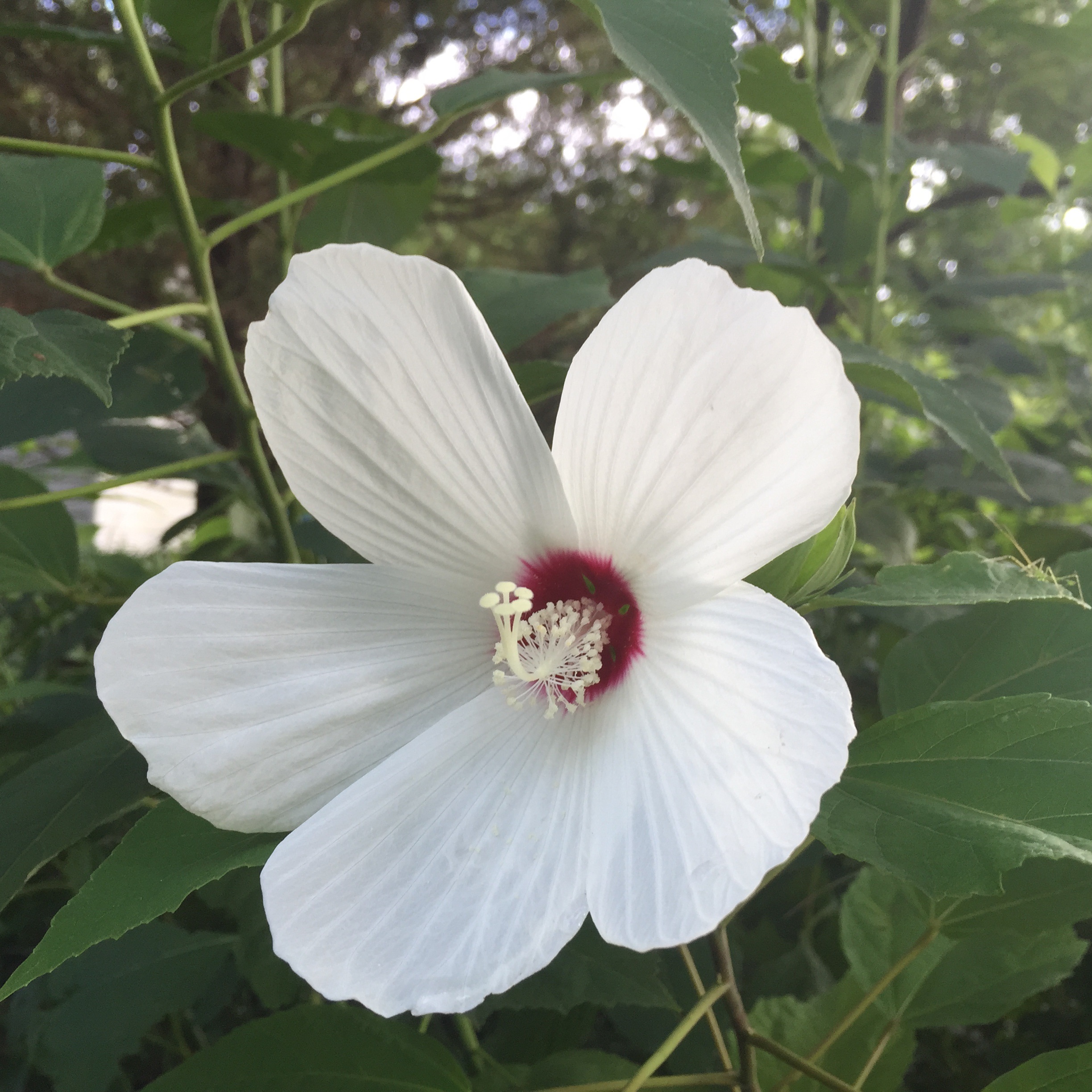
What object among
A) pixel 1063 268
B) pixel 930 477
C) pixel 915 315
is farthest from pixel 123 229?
pixel 1063 268

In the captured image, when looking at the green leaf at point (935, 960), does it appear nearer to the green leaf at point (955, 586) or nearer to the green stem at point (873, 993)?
the green stem at point (873, 993)

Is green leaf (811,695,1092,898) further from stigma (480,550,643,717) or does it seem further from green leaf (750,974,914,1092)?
green leaf (750,974,914,1092)

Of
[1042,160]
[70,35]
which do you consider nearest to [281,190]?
[70,35]

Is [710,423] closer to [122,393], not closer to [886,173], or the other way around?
[122,393]

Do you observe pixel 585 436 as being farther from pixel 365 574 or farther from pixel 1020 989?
pixel 1020 989

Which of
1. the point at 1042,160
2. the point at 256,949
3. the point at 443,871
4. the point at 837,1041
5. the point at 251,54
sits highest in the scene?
the point at 251,54

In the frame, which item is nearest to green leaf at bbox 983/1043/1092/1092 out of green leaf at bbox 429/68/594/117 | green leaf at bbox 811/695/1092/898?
green leaf at bbox 811/695/1092/898
